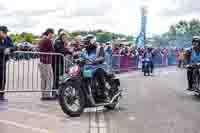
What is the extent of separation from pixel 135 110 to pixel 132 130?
236cm

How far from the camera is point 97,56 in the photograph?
10023 millimetres

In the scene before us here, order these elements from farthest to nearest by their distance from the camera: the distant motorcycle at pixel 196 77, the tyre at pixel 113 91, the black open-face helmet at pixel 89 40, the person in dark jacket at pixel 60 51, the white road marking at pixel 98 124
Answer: the distant motorcycle at pixel 196 77 < the person in dark jacket at pixel 60 51 < the tyre at pixel 113 91 < the black open-face helmet at pixel 89 40 < the white road marking at pixel 98 124

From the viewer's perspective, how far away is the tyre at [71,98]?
9.23 m

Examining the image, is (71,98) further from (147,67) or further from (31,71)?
(147,67)

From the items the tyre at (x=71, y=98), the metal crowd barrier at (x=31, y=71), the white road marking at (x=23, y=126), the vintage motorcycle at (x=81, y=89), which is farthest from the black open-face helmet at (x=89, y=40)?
the white road marking at (x=23, y=126)

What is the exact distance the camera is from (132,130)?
8.06 m

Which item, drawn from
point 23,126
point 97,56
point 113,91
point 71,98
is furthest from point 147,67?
point 23,126

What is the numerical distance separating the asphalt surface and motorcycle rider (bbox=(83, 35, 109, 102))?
58 cm

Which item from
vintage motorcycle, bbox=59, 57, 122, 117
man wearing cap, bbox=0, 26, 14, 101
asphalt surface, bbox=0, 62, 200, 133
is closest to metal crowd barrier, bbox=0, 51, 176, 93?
man wearing cap, bbox=0, 26, 14, 101

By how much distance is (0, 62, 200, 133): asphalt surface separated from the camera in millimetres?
8125

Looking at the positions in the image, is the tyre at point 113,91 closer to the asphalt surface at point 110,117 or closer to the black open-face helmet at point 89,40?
the asphalt surface at point 110,117

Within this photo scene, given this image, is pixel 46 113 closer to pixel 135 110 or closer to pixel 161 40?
pixel 135 110

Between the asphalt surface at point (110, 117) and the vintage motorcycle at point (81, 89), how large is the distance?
227mm

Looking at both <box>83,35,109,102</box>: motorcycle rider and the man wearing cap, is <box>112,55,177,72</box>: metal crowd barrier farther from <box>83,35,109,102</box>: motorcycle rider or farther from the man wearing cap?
<box>83,35,109,102</box>: motorcycle rider
